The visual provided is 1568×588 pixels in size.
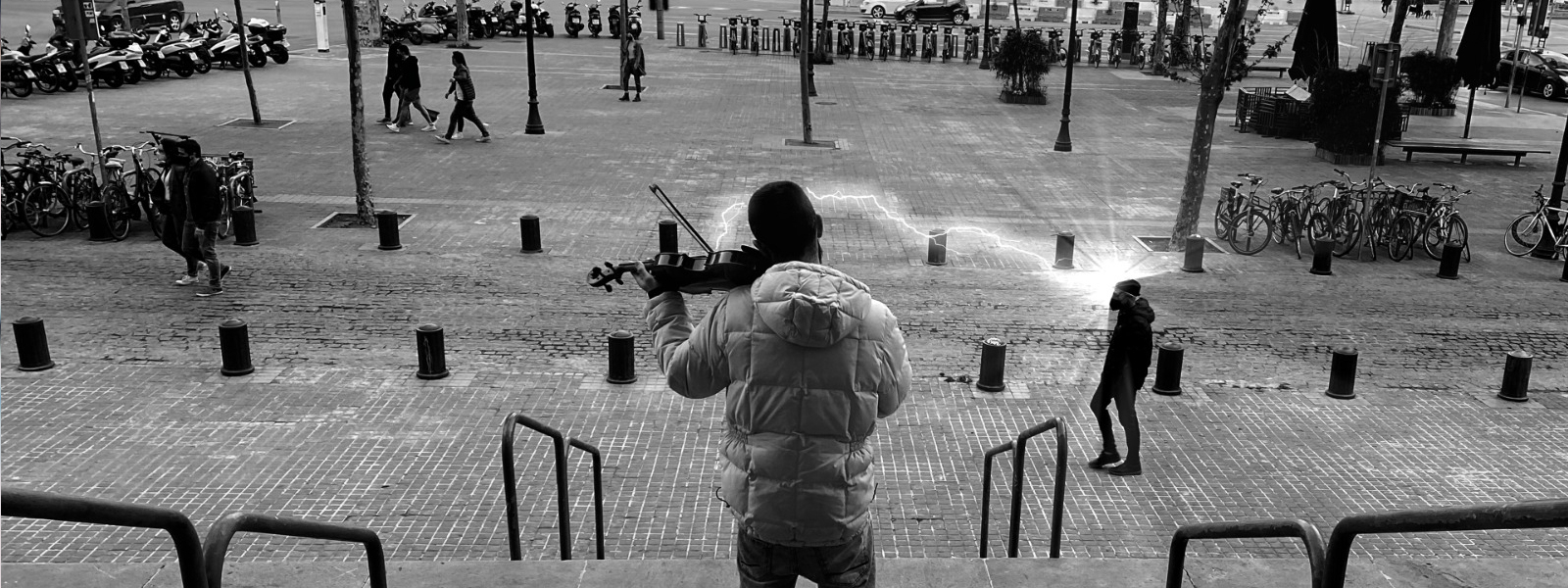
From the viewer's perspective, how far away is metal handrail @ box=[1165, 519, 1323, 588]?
394cm

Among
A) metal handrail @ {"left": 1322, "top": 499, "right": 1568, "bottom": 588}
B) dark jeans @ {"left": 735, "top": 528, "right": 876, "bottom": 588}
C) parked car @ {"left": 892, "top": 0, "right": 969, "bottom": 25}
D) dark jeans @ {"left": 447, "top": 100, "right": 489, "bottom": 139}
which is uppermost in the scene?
parked car @ {"left": 892, "top": 0, "right": 969, "bottom": 25}

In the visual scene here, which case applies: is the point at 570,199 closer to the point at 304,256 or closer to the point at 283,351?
the point at 304,256

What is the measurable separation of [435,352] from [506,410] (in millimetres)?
1003

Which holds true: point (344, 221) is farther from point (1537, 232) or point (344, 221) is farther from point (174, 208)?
point (1537, 232)

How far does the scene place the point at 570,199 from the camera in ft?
53.1

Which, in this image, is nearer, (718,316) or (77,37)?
(718,316)

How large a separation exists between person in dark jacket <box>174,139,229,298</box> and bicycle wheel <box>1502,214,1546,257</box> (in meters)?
14.6

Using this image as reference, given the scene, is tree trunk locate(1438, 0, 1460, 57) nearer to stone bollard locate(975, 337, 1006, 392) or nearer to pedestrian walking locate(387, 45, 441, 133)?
pedestrian walking locate(387, 45, 441, 133)

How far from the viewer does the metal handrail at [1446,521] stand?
3.11 m

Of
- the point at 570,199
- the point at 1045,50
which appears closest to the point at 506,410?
the point at 570,199

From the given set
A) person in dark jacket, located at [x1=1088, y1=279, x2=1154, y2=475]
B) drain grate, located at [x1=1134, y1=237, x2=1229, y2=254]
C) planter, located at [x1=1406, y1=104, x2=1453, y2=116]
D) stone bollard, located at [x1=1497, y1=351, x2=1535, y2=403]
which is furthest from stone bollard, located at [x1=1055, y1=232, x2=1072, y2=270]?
planter, located at [x1=1406, y1=104, x2=1453, y2=116]

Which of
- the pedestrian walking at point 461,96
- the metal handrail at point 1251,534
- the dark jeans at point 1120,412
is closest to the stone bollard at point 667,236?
the dark jeans at point 1120,412

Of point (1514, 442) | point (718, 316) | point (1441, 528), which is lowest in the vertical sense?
point (1514, 442)

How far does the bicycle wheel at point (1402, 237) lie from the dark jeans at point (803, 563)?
1290cm
